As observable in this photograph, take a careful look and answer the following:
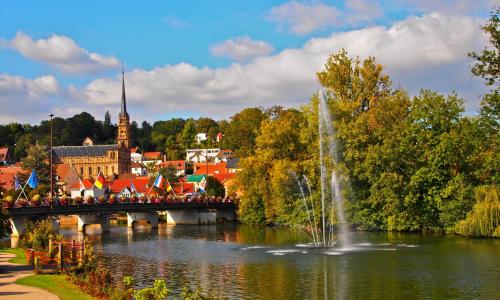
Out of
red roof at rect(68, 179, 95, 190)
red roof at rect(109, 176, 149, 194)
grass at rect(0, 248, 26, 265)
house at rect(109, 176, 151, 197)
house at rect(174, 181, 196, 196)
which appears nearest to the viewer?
grass at rect(0, 248, 26, 265)

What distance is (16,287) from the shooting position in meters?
28.1

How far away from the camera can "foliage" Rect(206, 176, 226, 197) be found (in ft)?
362

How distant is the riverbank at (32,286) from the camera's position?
26000 millimetres

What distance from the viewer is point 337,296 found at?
31391 mm

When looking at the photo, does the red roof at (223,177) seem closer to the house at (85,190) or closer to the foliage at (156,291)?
the house at (85,190)

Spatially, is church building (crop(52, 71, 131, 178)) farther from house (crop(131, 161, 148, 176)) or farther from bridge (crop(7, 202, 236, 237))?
bridge (crop(7, 202, 236, 237))

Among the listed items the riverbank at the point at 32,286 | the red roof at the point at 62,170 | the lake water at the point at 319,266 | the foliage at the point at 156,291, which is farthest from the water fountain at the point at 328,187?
the red roof at the point at 62,170

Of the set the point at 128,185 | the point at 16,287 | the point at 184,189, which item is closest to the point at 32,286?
the point at 16,287

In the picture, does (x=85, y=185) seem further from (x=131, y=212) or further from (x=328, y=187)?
(x=328, y=187)

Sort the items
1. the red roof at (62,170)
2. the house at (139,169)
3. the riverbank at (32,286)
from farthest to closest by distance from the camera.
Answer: the house at (139,169) < the red roof at (62,170) < the riverbank at (32,286)

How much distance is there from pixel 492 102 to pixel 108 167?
6214 inches

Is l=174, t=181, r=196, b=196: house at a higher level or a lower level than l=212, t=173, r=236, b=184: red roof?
lower

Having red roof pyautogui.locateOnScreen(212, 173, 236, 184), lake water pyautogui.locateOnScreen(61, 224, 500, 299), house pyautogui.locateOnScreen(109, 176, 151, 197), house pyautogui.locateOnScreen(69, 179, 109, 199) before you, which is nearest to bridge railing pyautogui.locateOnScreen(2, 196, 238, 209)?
lake water pyautogui.locateOnScreen(61, 224, 500, 299)

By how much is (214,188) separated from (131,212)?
27779 mm
